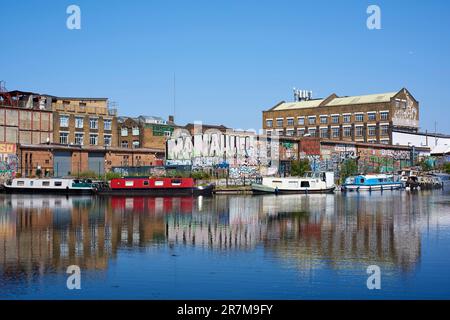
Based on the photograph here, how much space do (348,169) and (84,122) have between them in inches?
1395

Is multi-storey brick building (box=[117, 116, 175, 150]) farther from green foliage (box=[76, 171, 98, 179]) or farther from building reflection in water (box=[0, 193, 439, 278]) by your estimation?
building reflection in water (box=[0, 193, 439, 278])

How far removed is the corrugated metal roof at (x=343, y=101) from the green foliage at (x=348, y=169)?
1801cm

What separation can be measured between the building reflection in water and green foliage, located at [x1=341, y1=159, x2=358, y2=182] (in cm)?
4044

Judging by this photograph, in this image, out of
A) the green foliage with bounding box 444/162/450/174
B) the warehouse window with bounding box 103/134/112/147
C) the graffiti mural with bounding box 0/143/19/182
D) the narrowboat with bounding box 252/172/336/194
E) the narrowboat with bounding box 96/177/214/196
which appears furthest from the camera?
the green foliage with bounding box 444/162/450/174

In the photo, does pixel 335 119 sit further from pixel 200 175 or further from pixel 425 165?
pixel 200 175

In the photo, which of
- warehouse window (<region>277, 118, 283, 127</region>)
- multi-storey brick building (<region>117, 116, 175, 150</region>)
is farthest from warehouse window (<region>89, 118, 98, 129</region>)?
warehouse window (<region>277, 118, 283, 127</region>)

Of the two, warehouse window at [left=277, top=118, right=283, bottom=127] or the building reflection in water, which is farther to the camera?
warehouse window at [left=277, top=118, right=283, bottom=127]

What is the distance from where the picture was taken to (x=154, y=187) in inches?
2317

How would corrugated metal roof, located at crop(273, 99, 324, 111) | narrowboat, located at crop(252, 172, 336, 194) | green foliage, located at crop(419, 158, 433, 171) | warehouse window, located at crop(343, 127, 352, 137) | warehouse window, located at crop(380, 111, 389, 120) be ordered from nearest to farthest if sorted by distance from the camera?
narrowboat, located at crop(252, 172, 336, 194) → warehouse window, located at crop(380, 111, 389, 120) → warehouse window, located at crop(343, 127, 352, 137) → green foliage, located at crop(419, 158, 433, 171) → corrugated metal roof, located at crop(273, 99, 324, 111)

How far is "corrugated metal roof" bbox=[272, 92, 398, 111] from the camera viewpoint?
96.8 meters

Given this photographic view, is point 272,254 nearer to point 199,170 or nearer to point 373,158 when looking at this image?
point 199,170

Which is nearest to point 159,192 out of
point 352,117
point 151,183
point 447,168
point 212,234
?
point 151,183
